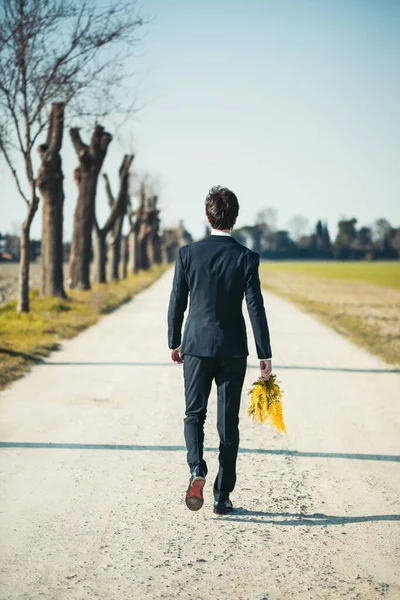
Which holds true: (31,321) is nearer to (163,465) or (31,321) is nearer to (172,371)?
(172,371)

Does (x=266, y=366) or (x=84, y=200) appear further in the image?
(x=84, y=200)

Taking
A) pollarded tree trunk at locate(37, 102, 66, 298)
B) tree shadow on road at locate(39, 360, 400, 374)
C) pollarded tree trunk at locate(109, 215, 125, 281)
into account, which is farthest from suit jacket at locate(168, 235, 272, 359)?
pollarded tree trunk at locate(109, 215, 125, 281)

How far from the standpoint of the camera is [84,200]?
26.1 meters

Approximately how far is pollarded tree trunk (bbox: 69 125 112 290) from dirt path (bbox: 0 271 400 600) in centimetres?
1675

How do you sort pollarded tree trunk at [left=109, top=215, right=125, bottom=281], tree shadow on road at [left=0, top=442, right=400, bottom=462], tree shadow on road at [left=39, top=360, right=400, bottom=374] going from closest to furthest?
tree shadow on road at [left=0, top=442, right=400, bottom=462] < tree shadow on road at [left=39, top=360, right=400, bottom=374] < pollarded tree trunk at [left=109, top=215, right=125, bottom=281]

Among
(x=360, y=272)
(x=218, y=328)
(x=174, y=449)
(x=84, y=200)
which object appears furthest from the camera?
(x=360, y=272)

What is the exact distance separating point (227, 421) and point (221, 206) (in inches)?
53.9

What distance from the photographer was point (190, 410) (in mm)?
4766

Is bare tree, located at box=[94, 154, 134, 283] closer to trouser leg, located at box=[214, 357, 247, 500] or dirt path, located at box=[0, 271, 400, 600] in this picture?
dirt path, located at box=[0, 271, 400, 600]

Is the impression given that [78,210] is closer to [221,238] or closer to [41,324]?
[41,324]

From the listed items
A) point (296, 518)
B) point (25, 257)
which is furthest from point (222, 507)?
point (25, 257)

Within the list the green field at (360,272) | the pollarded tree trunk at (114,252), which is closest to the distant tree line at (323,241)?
the green field at (360,272)

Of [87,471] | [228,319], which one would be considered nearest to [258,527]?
[228,319]

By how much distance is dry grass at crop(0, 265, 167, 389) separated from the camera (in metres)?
11.2
